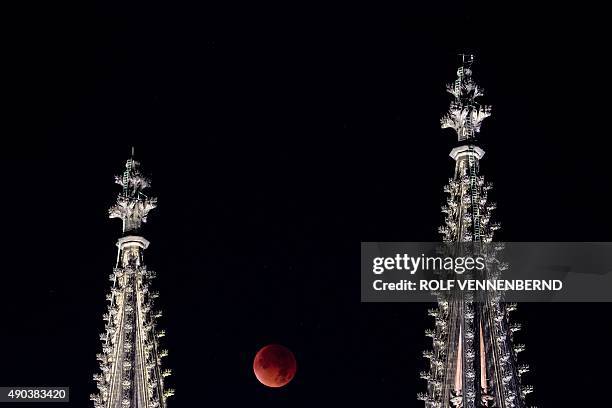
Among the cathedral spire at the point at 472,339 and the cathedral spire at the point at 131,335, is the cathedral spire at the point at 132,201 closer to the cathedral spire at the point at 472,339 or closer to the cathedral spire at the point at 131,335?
the cathedral spire at the point at 131,335

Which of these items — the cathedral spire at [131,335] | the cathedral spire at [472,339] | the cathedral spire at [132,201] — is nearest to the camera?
the cathedral spire at [472,339]

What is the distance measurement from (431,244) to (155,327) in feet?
28.1

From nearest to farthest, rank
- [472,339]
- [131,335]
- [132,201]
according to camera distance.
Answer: [472,339] → [131,335] → [132,201]

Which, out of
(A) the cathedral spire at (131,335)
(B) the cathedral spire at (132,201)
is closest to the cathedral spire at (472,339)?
(A) the cathedral spire at (131,335)

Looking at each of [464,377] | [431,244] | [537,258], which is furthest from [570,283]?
[464,377]

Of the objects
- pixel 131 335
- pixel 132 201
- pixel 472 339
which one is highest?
pixel 132 201

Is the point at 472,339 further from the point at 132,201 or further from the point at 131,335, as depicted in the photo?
Answer: the point at 132,201

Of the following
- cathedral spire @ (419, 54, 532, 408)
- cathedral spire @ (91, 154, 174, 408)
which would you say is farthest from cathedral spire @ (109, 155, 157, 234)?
cathedral spire @ (419, 54, 532, 408)

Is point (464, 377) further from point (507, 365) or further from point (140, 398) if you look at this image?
point (140, 398)

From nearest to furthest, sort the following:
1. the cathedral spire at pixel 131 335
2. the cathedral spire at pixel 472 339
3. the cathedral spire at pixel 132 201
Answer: the cathedral spire at pixel 472 339
the cathedral spire at pixel 131 335
the cathedral spire at pixel 132 201

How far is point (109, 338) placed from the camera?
104 ft

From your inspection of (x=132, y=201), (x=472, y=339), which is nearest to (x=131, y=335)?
(x=132, y=201)

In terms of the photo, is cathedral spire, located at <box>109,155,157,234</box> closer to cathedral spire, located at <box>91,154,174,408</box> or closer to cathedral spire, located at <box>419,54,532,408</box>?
cathedral spire, located at <box>91,154,174,408</box>

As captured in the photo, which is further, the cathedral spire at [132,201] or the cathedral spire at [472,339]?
the cathedral spire at [132,201]
